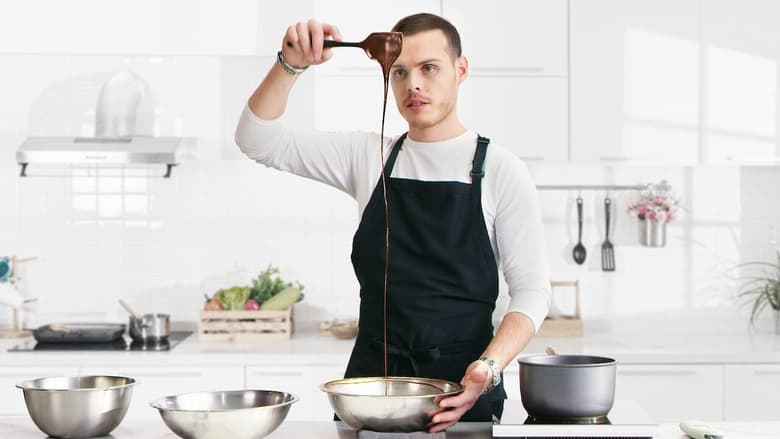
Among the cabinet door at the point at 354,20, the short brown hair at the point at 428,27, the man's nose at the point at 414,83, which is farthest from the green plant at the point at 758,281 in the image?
the man's nose at the point at 414,83

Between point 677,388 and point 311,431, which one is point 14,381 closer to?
point 311,431

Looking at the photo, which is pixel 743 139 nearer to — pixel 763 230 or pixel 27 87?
pixel 763 230

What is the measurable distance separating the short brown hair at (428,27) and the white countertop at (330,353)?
5.86 feet

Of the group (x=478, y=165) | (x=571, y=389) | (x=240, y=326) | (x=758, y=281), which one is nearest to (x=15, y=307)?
(x=240, y=326)

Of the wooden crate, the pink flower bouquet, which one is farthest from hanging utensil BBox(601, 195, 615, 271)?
the wooden crate

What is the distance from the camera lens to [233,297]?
4.18 metres

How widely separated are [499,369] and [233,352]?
207cm

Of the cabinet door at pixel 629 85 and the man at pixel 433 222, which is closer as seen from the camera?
the man at pixel 433 222

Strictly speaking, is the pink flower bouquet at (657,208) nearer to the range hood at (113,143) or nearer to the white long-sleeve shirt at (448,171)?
the range hood at (113,143)

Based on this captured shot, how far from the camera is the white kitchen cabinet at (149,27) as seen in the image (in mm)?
4070

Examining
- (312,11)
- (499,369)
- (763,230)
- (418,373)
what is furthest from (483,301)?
(763,230)

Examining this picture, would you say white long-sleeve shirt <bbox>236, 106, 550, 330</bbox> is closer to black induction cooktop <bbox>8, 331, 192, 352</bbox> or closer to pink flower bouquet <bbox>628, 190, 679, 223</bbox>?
black induction cooktop <bbox>8, 331, 192, 352</bbox>

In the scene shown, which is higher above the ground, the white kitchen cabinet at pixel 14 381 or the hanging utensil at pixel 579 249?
the hanging utensil at pixel 579 249

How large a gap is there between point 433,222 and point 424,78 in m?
0.34
